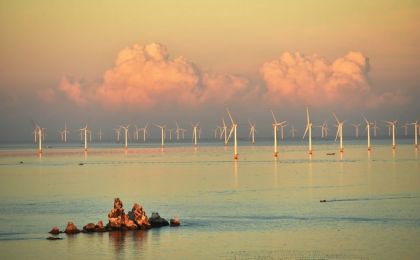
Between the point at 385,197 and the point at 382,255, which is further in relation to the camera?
the point at 385,197

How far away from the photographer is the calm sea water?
57.5m

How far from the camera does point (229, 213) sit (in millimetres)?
80438

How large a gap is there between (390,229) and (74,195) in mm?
47064

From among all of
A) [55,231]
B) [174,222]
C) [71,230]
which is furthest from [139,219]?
[55,231]

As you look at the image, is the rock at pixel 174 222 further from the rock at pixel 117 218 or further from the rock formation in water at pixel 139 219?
the rock at pixel 117 218

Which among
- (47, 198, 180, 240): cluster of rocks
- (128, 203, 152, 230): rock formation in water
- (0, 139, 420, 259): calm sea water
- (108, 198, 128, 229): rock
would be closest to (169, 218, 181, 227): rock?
(0, 139, 420, 259): calm sea water

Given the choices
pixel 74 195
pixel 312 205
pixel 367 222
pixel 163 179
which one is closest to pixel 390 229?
pixel 367 222

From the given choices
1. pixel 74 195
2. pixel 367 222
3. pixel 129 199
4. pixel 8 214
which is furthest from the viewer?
pixel 74 195

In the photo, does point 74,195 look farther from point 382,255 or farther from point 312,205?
point 382,255

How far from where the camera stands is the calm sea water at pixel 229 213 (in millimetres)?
57531

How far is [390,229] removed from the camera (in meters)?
67.2

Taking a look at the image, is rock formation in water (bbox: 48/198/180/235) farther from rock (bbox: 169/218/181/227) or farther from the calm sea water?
rock (bbox: 169/218/181/227)

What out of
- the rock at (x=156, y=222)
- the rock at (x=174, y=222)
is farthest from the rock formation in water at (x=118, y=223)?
the rock at (x=174, y=222)

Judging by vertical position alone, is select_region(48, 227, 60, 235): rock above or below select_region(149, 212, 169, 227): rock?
below
